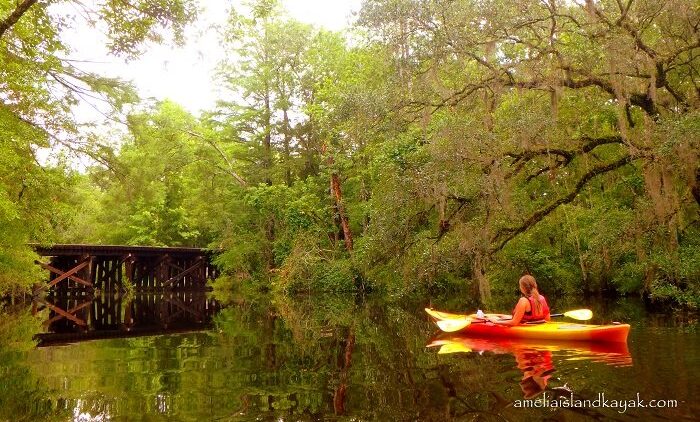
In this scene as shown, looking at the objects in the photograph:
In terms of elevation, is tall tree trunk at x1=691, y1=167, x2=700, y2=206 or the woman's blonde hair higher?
tall tree trunk at x1=691, y1=167, x2=700, y2=206

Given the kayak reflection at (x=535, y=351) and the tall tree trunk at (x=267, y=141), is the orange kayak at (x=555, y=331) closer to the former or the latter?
the kayak reflection at (x=535, y=351)

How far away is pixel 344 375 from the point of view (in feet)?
21.4

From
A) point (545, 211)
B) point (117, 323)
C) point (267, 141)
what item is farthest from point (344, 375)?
point (267, 141)

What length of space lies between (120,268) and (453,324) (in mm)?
23685

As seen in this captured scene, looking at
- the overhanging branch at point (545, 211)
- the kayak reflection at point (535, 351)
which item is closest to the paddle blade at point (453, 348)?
the kayak reflection at point (535, 351)

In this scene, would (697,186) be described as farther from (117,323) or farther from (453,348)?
(117,323)

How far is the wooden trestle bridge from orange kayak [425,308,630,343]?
65.1ft

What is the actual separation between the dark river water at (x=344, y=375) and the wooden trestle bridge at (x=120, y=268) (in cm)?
1416

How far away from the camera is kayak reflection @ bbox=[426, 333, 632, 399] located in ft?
19.6

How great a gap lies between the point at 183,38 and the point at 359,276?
590 inches

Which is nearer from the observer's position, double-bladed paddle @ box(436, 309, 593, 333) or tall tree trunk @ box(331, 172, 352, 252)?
double-bladed paddle @ box(436, 309, 593, 333)

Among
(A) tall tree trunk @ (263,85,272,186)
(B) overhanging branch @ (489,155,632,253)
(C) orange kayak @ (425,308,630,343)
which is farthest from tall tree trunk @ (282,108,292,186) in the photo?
(C) orange kayak @ (425,308,630,343)

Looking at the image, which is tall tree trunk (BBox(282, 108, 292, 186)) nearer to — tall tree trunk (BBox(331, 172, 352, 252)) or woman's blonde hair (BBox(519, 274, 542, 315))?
tall tree trunk (BBox(331, 172, 352, 252))

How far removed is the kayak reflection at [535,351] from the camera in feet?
19.6
